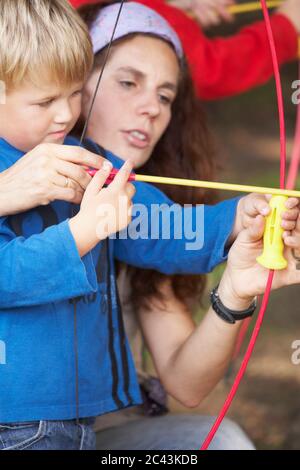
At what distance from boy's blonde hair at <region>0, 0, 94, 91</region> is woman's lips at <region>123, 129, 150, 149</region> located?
305 mm

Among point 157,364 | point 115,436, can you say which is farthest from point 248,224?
point 115,436

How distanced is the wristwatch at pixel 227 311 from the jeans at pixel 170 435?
0.31 m

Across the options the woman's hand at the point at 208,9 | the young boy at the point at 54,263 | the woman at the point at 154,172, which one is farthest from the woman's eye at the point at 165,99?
the woman's hand at the point at 208,9

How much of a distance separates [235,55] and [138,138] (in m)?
0.82

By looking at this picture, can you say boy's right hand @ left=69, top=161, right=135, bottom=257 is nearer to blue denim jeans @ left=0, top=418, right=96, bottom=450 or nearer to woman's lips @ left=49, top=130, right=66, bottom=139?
woman's lips @ left=49, top=130, right=66, bottom=139

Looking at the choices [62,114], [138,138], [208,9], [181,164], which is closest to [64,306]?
[62,114]

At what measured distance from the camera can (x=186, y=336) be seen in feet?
4.73

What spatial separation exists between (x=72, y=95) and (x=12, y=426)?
451 millimetres

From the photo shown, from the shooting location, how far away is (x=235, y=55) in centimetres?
212

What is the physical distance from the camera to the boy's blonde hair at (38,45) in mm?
1030

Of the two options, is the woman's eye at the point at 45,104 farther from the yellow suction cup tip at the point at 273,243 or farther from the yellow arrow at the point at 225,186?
the yellow suction cup tip at the point at 273,243

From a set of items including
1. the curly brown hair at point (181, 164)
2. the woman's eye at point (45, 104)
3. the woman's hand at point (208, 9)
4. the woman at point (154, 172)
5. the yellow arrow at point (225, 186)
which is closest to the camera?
the yellow arrow at point (225, 186)

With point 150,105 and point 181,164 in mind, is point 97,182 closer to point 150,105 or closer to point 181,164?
point 150,105

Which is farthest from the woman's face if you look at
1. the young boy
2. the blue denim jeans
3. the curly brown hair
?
the blue denim jeans
